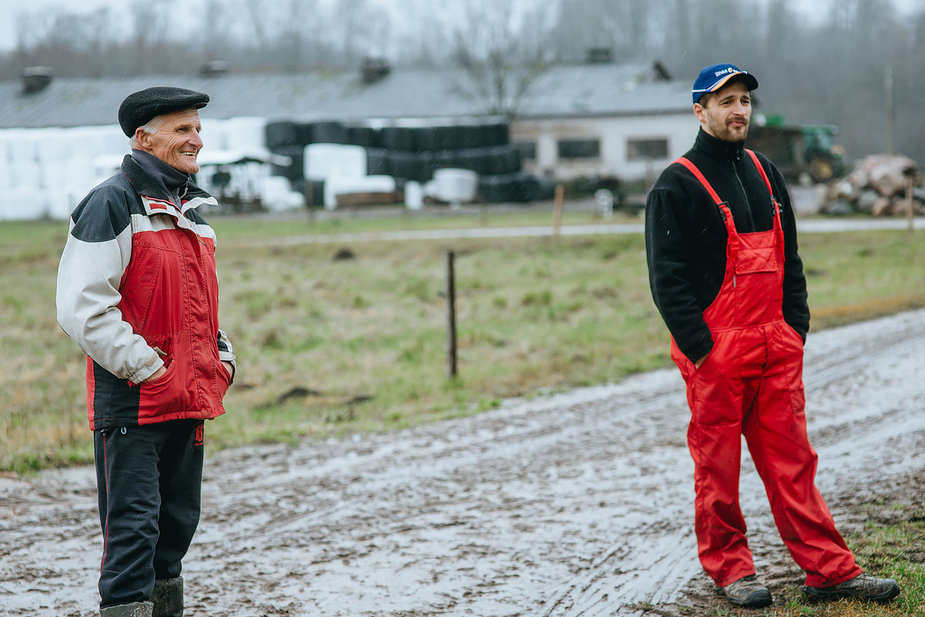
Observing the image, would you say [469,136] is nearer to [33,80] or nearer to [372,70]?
[372,70]

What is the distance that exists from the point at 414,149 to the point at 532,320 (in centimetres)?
2788

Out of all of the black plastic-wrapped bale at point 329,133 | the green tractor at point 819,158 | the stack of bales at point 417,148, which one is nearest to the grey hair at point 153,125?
the stack of bales at point 417,148

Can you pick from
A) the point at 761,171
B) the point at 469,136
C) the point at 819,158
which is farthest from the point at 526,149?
the point at 761,171

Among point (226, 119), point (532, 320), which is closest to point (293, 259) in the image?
point (532, 320)

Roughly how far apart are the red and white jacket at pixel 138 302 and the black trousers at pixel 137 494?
70mm

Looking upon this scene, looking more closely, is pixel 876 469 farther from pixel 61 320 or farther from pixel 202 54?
pixel 202 54

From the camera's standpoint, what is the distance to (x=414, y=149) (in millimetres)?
39344

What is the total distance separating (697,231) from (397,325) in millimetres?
8774

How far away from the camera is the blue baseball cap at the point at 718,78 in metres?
3.59

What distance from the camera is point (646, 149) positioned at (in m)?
40.2

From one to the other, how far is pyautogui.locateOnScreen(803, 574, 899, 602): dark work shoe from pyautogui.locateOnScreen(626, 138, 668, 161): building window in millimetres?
37197

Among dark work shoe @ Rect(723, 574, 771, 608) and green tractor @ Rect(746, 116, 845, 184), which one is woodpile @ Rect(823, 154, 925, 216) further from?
dark work shoe @ Rect(723, 574, 771, 608)

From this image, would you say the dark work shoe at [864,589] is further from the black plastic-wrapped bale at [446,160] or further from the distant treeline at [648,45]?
the distant treeline at [648,45]

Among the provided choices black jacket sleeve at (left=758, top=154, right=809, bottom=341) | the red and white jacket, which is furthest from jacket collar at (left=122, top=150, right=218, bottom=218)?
black jacket sleeve at (left=758, top=154, right=809, bottom=341)
